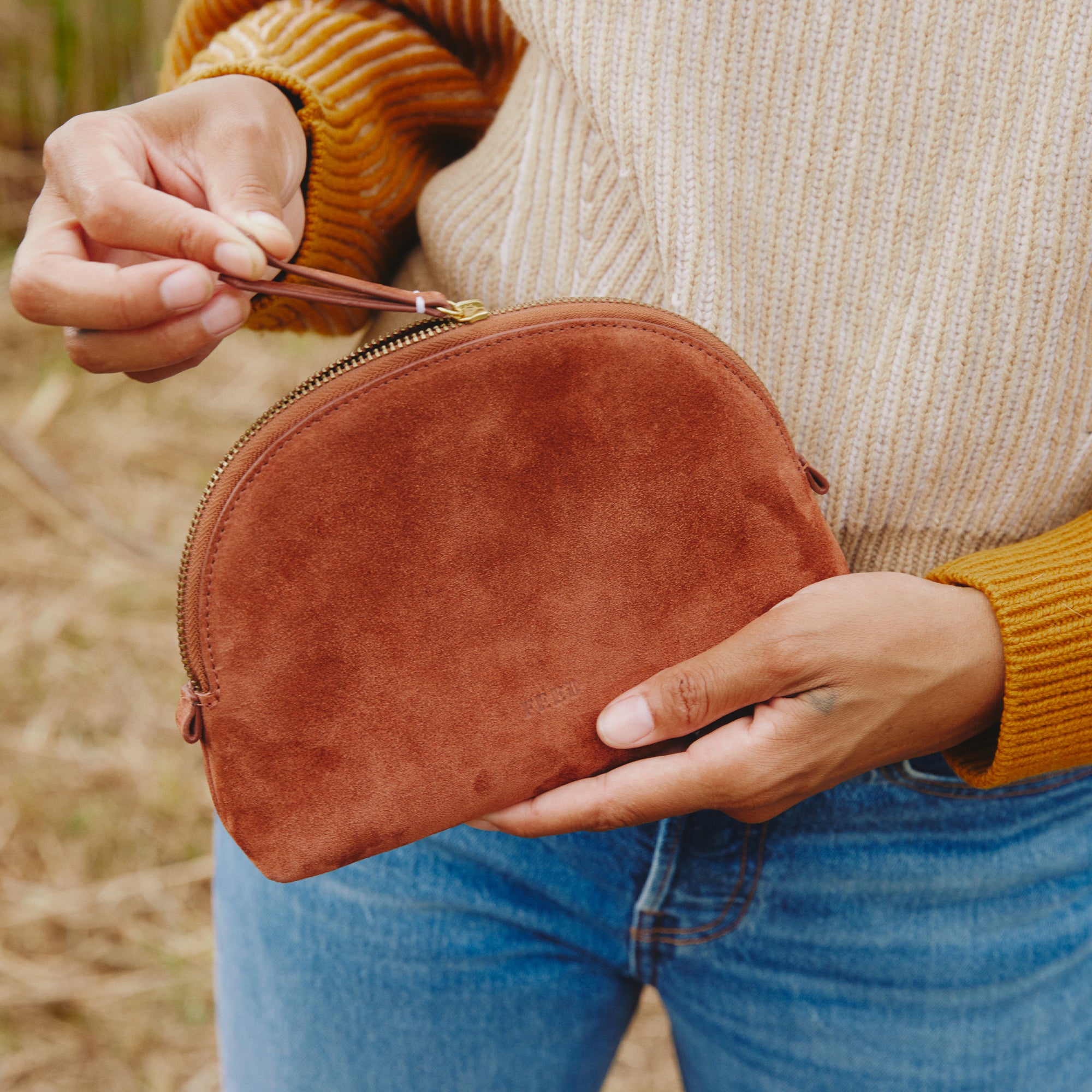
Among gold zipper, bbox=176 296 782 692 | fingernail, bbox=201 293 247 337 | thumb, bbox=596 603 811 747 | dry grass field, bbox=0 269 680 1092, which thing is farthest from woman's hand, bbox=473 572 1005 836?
dry grass field, bbox=0 269 680 1092

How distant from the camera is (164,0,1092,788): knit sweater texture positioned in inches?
26.4

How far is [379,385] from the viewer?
2.15 ft

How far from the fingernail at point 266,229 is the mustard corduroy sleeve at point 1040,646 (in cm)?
52

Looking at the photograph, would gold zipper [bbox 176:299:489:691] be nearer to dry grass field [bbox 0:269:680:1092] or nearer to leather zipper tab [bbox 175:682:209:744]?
leather zipper tab [bbox 175:682:209:744]

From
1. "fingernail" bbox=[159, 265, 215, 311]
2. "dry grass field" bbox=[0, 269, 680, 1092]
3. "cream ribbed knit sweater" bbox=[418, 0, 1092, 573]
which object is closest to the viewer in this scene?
"fingernail" bbox=[159, 265, 215, 311]

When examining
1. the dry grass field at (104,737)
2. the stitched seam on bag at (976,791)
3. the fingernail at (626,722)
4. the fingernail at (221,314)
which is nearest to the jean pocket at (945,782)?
the stitched seam on bag at (976,791)

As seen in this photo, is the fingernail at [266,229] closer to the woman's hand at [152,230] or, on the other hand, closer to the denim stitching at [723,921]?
the woman's hand at [152,230]

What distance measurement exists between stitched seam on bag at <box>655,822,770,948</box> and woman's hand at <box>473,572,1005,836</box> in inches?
4.5

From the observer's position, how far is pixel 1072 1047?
0.85 m

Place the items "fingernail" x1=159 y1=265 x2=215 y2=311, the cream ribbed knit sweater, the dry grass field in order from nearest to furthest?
"fingernail" x1=159 y1=265 x2=215 y2=311 → the cream ribbed knit sweater → the dry grass field

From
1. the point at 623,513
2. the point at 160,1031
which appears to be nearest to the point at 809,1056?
the point at 623,513

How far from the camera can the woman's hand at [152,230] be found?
0.56m

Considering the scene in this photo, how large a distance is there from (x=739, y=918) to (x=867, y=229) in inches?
22.1

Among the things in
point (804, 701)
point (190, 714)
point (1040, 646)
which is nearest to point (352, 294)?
point (190, 714)
